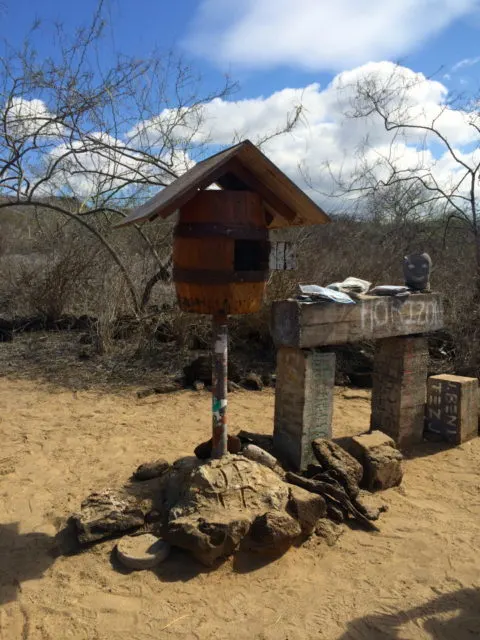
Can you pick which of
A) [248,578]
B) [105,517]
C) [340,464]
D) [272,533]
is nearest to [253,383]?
[340,464]

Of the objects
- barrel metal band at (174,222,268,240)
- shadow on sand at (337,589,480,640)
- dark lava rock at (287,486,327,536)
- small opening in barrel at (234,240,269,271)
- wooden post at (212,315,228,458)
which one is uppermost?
barrel metal band at (174,222,268,240)

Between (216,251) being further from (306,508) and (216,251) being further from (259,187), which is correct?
(306,508)

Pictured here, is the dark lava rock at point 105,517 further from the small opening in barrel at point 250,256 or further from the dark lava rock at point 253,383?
the dark lava rock at point 253,383

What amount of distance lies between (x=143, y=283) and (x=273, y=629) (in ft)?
26.9

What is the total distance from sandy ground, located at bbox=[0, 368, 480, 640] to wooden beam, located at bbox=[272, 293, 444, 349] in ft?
4.45

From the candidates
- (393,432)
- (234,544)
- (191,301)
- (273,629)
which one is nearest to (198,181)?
(191,301)

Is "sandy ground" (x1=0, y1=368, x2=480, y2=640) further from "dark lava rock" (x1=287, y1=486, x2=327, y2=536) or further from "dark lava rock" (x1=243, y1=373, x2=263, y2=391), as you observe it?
"dark lava rock" (x1=243, y1=373, x2=263, y2=391)

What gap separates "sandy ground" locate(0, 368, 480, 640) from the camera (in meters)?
2.75

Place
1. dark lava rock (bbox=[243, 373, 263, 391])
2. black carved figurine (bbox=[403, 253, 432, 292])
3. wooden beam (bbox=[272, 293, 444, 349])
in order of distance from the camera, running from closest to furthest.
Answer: wooden beam (bbox=[272, 293, 444, 349]) < black carved figurine (bbox=[403, 253, 432, 292]) < dark lava rock (bbox=[243, 373, 263, 391])

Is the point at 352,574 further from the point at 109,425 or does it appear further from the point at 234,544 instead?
the point at 109,425

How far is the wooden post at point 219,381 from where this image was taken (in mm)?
3573

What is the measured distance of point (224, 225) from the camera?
323 cm

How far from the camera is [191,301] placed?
3.39 meters

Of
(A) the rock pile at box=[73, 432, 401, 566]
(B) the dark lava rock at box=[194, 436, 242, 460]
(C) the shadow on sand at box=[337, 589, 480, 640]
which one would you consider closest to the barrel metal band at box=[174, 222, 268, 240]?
(A) the rock pile at box=[73, 432, 401, 566]
